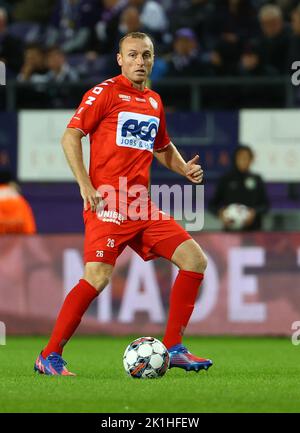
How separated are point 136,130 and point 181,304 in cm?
120

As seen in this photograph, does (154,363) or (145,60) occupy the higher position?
(145,60)

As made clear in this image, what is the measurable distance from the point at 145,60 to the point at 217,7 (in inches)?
340

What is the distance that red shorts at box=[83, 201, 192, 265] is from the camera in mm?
7668

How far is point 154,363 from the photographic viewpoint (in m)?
7.48

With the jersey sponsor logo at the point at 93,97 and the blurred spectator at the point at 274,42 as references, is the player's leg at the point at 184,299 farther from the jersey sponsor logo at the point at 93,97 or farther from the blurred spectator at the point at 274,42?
the blurred spectator at the point at 274,42

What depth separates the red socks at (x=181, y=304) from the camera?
26.0 feet

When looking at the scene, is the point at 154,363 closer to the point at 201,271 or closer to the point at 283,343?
the point at 201,271

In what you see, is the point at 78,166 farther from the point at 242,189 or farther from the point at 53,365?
the point at 242,189

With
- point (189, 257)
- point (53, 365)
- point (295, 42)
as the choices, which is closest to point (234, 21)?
point (295, 42)

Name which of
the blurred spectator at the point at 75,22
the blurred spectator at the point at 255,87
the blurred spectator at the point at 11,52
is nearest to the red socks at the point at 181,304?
the blurred spectator at the point at 255,87

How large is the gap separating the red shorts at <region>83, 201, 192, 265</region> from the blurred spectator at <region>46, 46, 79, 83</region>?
7436 mm

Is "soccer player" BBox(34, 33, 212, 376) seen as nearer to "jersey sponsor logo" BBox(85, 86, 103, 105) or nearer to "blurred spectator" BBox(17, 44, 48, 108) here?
"jersey sponsor logo" BBox(85, 86, 103, 105)

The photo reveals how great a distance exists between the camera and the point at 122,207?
7.78 metres
